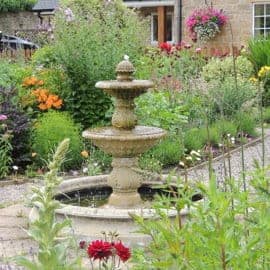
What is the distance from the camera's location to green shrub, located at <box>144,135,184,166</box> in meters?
9.99

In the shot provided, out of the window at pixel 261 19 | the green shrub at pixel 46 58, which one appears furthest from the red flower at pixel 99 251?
the window at pixel 261 19

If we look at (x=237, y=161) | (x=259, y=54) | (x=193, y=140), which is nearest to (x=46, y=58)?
(x=193, y=140)

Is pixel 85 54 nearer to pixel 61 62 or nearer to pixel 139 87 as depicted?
pixel 61 62

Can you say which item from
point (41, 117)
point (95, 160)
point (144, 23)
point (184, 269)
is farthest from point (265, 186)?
point (144, 23)

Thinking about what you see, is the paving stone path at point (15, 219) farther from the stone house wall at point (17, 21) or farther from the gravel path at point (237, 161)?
the stone house wall at point (17, 21)

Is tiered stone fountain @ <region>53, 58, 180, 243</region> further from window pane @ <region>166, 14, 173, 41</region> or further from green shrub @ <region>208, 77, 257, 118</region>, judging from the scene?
window pane @ <region>166, 14, 173, 41</region>

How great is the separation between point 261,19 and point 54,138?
48.6 feet

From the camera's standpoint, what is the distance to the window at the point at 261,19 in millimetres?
23406

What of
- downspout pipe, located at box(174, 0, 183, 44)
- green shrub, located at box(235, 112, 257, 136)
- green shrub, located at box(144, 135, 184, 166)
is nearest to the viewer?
green shrub, located at box(144, 135, 184, 166)

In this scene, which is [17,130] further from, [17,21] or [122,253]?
[17,21]

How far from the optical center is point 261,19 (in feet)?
77.3

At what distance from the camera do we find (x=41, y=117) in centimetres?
1083

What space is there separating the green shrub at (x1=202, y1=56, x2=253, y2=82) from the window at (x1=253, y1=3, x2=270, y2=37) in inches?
258

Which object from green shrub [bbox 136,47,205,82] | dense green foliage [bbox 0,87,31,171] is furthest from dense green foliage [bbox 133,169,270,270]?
green shrub [bbox 136,47,205,82]
